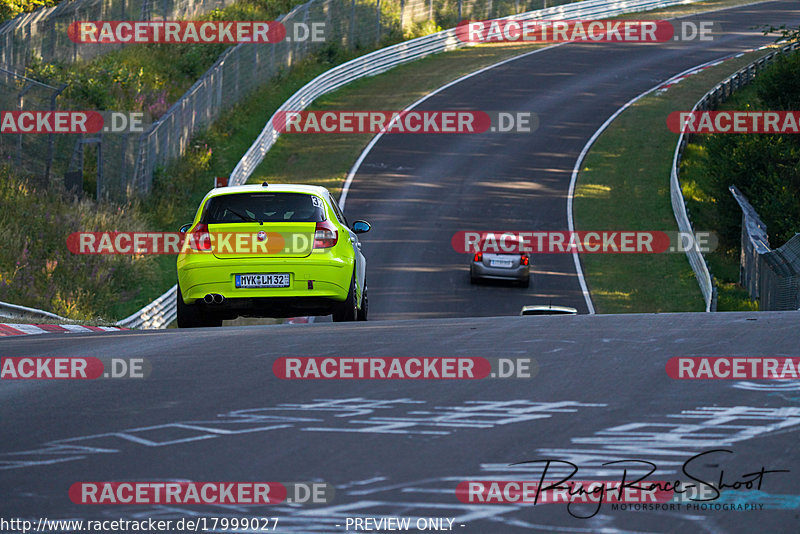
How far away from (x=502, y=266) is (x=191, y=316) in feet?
65.2

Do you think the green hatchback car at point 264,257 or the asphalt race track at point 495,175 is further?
the asphalt race track at point 495,175

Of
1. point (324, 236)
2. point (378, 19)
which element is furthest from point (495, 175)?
point (324, 236)

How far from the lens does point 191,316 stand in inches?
508

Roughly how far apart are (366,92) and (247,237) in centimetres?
4159

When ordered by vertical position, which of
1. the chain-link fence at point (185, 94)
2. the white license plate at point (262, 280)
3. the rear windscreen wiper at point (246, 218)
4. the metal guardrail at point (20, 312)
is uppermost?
the chain-link fence at point (185, 94)

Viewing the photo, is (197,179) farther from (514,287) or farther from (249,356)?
(249,356)

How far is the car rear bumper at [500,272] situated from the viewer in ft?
105

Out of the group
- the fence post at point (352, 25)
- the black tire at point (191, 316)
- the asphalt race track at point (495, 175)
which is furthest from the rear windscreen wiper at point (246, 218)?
the fence post at point (352, 25)

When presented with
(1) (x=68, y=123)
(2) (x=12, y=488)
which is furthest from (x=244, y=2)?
(2) (x=12, y=488)

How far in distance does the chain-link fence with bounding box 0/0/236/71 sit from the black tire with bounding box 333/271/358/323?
23.3 m

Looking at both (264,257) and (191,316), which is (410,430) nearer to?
(264,257)

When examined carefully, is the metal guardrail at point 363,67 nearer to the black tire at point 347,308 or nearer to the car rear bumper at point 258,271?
the car rear bumper at point 258,271

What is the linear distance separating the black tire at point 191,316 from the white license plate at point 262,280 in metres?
0.67

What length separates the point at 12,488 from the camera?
18.7 ft
